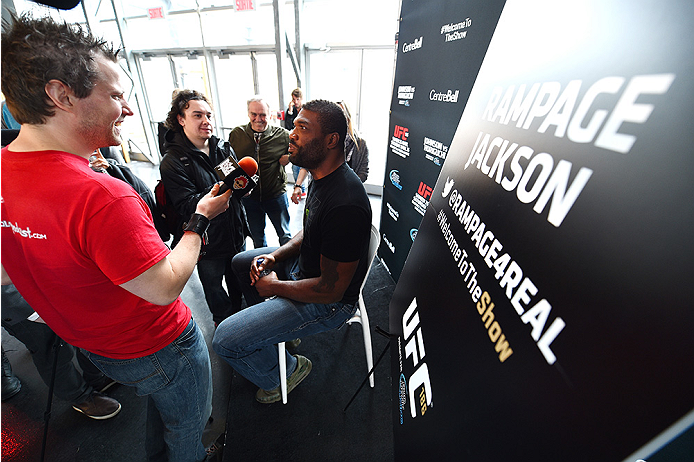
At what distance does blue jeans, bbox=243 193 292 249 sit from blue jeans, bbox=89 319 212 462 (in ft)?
5.46

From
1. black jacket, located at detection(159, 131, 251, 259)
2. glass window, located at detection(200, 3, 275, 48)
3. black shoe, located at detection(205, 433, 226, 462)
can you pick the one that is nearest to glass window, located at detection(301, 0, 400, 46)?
glass window, located at detection(200, 3, 275, 48)

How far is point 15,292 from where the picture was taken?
341 millimetres

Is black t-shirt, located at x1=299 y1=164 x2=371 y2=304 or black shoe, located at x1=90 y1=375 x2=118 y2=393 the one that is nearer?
black t-shirt, located at x1=299 y1=164 x2=371 y2=304

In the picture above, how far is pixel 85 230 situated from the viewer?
54cm

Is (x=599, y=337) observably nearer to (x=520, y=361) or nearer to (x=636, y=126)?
(x=520, y=361)

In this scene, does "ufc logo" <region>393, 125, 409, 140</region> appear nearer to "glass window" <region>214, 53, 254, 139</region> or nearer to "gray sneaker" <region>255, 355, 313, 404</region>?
"gray sneaker" <region>255, 355, 313, 404</region>

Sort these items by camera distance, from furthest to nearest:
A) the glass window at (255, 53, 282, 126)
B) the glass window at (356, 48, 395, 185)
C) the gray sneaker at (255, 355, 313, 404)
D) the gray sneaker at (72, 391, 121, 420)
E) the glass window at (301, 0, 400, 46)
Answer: the glass window at (255, 53, 282, 126) < the glass window at (356, 48, 395, 185) < the glass window at (301, 0, 400, 46) < the gray sneaker at (255, 355, 313, 404) < the gray sneaker at (72, 391, 121, 420)

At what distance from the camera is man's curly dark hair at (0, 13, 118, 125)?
30 centimetres

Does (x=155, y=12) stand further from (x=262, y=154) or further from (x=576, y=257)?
(x=576, y=257)

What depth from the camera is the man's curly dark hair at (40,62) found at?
30cm

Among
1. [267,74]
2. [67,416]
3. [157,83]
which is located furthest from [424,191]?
[157,83]

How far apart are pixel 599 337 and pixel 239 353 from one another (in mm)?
1437

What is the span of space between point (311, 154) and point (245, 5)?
4053 millimetres

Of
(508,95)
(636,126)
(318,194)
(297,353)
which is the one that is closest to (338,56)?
(318,194)
